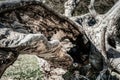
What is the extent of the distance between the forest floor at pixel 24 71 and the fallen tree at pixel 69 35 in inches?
17.1

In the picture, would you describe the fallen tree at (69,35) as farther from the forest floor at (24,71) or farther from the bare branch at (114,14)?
the forest floor at (24,71)

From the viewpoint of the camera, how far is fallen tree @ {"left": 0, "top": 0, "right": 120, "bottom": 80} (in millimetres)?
4438

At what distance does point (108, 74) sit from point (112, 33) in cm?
76

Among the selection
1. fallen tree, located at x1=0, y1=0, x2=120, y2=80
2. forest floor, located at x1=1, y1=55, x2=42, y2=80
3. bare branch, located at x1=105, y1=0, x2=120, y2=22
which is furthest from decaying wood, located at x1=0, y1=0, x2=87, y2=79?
bare branch, located at x1=105, y1=0, x2=120, y2=22

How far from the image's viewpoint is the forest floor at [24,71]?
5.87 m

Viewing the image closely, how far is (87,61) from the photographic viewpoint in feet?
19.2

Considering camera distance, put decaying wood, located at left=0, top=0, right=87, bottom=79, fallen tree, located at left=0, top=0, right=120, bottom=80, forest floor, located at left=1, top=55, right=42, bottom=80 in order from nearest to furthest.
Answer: decaying wood, located at left=0, top=0, right=87, bottom=79, fallen tree, located at left=0, top=0, right=120, bottom=80, forest floor, located at left=1, top=55, right=42, bottom=80

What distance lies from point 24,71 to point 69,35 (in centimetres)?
124

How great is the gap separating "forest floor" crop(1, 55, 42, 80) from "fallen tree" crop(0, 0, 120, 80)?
43 centimetres

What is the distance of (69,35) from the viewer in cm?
564

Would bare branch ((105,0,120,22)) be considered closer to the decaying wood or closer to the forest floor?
the decaying wood

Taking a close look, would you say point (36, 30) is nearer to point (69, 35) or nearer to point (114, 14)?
point (69, 35)

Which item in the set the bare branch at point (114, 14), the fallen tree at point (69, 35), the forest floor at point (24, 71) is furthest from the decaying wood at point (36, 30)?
the bare branch at point (114, 14)

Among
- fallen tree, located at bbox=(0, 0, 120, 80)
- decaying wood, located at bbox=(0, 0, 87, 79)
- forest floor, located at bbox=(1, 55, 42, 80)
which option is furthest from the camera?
forest floor, located at bbox=(1, 55, 42, 80)
